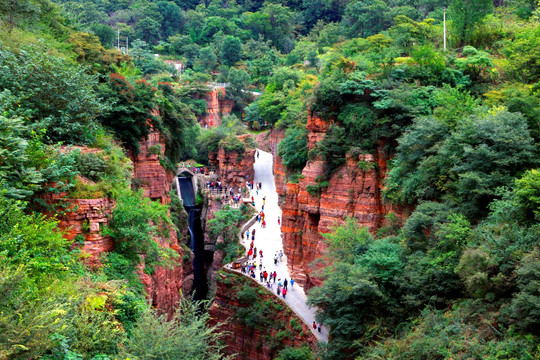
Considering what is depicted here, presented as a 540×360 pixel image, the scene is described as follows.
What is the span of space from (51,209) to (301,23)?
81.5 m

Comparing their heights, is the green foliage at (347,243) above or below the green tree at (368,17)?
below

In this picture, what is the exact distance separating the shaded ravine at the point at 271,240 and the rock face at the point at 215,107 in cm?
→ 919

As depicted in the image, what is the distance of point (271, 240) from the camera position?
38.6 m

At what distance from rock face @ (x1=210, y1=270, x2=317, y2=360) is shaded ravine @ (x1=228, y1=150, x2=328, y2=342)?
→ 1.86ft

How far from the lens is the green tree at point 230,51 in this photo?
77.0 meters

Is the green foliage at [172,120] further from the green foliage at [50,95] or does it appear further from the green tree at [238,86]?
the green tree at [238,86]

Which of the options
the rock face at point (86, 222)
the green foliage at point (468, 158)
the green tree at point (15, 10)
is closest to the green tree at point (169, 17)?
the green tree at point (15, 10)

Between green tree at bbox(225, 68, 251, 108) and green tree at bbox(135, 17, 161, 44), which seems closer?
green tree at bbox(225, 68, 251, 108)

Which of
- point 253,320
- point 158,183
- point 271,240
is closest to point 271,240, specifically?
point 271,240

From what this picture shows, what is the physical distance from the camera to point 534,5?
33.8m

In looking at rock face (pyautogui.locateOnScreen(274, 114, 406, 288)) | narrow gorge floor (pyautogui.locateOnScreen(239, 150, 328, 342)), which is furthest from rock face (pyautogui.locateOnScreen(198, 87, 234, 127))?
rock face (pyautogui.locateOnScreen(274, 114, 406, 288))

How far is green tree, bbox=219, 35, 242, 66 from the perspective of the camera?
253ft

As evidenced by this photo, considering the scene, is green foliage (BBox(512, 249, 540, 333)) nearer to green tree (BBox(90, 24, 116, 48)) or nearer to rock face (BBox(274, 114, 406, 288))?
rock face (BBox(274, 114, 406, 288))

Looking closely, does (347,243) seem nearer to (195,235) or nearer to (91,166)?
(91,166)
